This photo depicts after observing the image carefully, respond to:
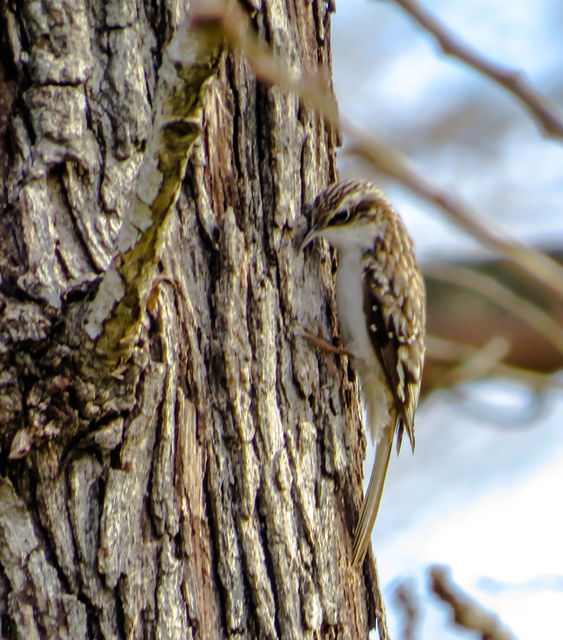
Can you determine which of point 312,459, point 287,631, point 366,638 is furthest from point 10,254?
point 366,638

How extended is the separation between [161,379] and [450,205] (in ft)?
3.60

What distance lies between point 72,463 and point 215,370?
12.9 inches

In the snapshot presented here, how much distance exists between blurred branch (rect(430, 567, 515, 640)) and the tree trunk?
0.65 meters

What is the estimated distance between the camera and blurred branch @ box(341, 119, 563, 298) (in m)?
0.66

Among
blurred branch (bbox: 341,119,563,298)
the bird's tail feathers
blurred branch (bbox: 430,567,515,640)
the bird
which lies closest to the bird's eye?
the bird

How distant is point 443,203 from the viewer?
0.67 metres

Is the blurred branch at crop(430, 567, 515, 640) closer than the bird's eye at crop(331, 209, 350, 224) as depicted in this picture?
Yes

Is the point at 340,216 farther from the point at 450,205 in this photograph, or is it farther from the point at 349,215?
the point at 450,205

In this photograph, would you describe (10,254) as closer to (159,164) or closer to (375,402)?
(159,164)

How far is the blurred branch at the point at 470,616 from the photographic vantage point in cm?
109

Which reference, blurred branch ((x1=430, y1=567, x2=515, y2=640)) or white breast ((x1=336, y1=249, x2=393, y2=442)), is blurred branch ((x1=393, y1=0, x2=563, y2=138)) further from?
white breast ((x1=336, y1=249, x2=393, y2=442))

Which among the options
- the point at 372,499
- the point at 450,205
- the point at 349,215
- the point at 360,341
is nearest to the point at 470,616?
the point at 450,205

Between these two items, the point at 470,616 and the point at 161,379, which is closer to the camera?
the point at 470,616

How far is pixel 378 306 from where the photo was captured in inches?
108
